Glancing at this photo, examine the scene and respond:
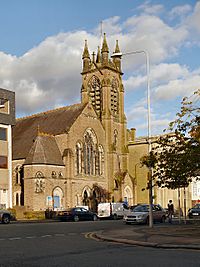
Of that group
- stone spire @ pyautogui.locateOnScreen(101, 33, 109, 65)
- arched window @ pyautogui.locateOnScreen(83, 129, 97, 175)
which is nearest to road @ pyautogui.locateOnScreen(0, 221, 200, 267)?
arched window @ pyautogui.locateOnScreen(83, 129, 97, 175)

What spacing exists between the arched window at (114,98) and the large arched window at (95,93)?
73.8 inches

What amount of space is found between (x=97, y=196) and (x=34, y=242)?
157 feet

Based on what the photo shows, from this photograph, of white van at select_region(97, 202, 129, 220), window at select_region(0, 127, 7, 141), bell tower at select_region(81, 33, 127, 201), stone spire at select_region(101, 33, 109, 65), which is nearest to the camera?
white van at select_region(97, 202, 129, 220)

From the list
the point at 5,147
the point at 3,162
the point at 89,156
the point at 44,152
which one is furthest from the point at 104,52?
the point at 3,162

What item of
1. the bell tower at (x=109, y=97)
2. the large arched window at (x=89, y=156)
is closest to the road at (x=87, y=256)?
the large arched window at (x=89, y=156)

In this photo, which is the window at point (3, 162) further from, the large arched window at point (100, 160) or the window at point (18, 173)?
the large arched window at point (100, 160)

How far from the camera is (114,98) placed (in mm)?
75625

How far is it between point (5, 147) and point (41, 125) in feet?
55.4

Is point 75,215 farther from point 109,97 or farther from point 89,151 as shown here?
point 109,97

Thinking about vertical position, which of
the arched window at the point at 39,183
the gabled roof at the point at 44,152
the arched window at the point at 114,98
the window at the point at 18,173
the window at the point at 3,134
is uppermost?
the arched window at the point at 114,98

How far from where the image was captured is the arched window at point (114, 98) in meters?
74.6

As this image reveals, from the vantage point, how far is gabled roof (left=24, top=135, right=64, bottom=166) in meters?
59.1

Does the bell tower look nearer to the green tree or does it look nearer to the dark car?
the dark car

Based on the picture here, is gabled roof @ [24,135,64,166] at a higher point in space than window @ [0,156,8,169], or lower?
higher
